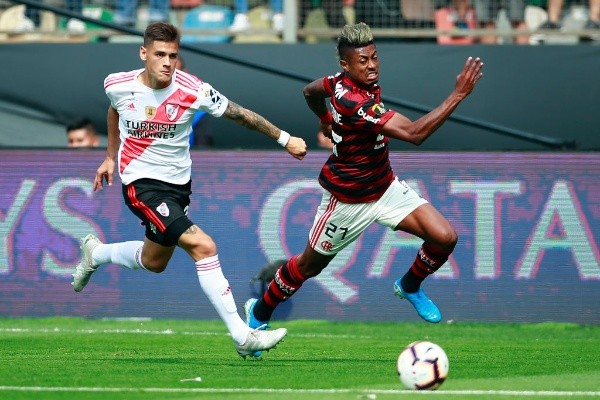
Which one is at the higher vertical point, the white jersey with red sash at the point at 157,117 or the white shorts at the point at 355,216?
the white jersey with red sash at the point at 157,117

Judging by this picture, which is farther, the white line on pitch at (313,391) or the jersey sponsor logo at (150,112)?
the jersey sponsor logo at (150,112)

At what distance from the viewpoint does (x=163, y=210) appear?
912 cm

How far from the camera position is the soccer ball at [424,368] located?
7484 millimetres

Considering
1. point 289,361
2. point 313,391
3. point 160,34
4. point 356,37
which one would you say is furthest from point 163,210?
point 313,391

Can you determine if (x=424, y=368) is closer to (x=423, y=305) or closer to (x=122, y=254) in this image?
(x=423, y=305)

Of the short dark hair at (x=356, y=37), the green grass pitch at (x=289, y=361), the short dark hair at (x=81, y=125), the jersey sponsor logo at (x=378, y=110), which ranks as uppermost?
the short dark hair at (x=356, y=37)

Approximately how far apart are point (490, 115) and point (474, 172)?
2065 millimetres

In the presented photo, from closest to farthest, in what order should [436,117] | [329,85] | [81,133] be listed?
1. [436,117]
2. [329,85]
3. [81,133]

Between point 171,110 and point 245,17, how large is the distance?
567 centimetres

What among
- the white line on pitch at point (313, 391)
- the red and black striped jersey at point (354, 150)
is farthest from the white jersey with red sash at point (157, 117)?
the white line on pitch at point (313, 391)

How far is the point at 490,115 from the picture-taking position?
47.4 ft

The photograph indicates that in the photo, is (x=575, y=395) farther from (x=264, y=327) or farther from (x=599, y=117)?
(x=599, y=117)

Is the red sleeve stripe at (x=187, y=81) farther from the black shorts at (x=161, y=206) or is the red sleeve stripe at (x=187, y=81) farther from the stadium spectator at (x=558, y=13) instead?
the stadium spectator at (x=558, y=13)

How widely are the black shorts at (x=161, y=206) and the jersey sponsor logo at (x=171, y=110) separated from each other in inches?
19.0
